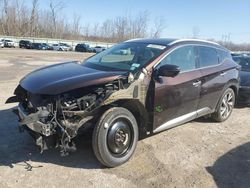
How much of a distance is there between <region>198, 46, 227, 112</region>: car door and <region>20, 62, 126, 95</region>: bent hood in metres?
2.03

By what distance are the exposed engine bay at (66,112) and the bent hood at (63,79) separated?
91mm

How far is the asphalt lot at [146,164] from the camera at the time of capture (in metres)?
4.18

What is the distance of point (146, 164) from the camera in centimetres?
473

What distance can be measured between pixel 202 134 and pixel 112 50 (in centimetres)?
240

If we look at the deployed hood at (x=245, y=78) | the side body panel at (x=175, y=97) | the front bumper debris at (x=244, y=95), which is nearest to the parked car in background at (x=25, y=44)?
the deployed hood at (x=245, y=78)

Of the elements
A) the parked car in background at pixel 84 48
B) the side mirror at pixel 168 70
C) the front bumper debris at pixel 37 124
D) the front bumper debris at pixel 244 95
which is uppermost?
the side mirror at pixel 168 70

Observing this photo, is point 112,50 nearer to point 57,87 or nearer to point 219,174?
point 57,87

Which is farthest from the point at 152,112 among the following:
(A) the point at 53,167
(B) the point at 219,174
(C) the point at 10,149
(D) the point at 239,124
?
(D) the point at 239,124

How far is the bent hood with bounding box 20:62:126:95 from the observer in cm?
426

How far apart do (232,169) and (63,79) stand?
2.79 meters

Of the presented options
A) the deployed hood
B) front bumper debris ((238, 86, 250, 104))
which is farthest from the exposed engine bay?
the deployed hood

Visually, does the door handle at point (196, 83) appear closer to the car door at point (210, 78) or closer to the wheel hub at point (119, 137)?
the car door at point (210, 78)

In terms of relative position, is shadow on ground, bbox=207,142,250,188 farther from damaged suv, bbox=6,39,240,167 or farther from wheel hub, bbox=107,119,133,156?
wheel hub, bbox=107,119,133,156

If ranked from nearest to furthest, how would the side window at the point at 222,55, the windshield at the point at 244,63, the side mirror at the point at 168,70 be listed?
the side mirror at the point at 168,70, the side window at the point at 222,55, the windshield at the point at 244,63
